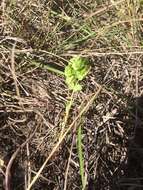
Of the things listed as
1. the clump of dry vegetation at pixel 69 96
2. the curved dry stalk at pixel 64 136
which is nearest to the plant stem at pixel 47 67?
the clump of dry vegetation at pixel 69 96

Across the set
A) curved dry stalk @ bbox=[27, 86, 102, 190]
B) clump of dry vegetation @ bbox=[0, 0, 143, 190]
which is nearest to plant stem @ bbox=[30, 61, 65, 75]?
clump of dry vegetation @ bbox=[0, 0, 143, 190]

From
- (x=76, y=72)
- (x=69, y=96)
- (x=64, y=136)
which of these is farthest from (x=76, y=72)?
(x=64, y=136)

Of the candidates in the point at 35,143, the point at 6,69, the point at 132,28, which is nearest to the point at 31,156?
the point at 35,143

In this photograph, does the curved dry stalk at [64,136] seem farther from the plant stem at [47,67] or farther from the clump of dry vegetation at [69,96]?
the plant stem at [47,67]

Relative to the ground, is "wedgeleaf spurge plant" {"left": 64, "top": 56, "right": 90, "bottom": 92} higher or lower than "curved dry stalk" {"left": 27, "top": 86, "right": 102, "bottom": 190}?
higher

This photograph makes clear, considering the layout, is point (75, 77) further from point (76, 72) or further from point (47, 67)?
point (47, 67)

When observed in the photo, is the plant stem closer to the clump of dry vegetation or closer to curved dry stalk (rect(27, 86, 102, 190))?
the clump of dry vegetation

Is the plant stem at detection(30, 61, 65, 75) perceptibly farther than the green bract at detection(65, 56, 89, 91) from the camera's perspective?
Yes
